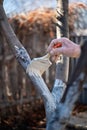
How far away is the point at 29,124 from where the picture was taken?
265 inches

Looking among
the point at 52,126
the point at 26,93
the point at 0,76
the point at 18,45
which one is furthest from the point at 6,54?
the point at 52,126

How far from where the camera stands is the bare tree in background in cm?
149

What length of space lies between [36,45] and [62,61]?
4.23 meters

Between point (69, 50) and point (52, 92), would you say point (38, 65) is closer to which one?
point (69, 50)

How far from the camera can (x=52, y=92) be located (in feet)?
9.65

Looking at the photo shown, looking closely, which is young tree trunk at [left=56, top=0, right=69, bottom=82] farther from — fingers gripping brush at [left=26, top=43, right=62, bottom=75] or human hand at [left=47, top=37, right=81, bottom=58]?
human hand at [left=47, top=37, right=81, bottom=58]

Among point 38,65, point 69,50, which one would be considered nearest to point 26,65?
point 38,65

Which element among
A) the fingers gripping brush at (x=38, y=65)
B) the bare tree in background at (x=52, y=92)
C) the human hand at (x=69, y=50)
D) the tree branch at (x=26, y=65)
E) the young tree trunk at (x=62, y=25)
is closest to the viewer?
the bare tree in background at (x=52, y=92)

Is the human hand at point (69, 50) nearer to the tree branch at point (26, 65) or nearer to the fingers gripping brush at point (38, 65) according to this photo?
the fingers gripping brush at point (38, 65)

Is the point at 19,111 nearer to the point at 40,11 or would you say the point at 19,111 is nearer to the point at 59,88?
the point at 40,11

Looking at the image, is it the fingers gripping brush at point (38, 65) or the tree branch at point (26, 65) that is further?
the tree branch at point (26, 65)

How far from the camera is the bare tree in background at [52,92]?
1.49m

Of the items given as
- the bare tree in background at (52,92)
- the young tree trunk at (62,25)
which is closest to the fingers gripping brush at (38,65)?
the bare tree in background at (52,92)

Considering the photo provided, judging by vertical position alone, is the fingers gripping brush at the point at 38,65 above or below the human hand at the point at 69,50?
below
